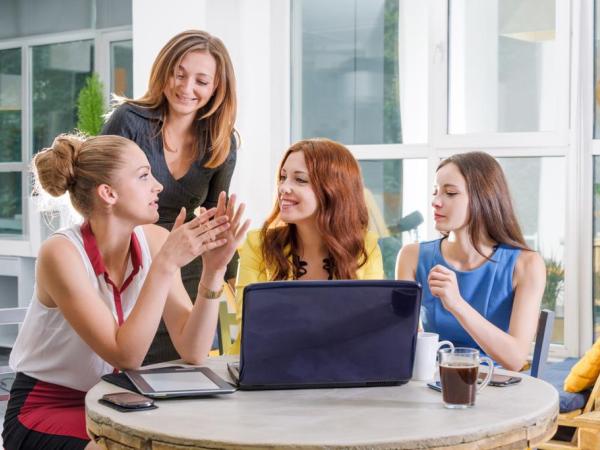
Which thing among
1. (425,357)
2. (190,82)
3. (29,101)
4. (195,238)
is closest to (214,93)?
(190,82)

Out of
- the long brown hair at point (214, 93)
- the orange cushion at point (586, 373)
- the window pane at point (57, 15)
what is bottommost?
the orange cushion at point (586, 373)

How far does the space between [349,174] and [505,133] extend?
185 centimetres

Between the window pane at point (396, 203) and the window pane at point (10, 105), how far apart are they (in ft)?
9.92

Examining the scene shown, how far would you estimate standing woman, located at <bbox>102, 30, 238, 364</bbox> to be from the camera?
2703 millimetres

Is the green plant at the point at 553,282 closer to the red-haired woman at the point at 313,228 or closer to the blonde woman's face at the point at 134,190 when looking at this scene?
the red-haired woman at the point at 313,228

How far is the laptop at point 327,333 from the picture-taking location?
1.64 m

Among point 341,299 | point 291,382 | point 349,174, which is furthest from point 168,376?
point 349,174

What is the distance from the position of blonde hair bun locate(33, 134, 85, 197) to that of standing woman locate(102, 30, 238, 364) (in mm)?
592

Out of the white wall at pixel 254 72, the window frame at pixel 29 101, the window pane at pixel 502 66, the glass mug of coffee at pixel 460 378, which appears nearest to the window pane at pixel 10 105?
the window frame at pixel 29 101

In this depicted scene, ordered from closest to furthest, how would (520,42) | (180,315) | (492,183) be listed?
(180,315)
(492,183)
(520,42)

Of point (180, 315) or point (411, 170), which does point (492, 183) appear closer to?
point (180, 315)

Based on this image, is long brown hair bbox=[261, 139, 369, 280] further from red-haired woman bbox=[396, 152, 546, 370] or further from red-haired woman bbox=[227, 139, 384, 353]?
red-haired woman bbox=[396, 152, 546, 370]

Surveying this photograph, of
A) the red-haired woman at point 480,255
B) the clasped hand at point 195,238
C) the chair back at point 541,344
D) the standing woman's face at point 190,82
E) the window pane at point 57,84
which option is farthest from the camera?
the window pane at point 57,84

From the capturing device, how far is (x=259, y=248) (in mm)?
2555
